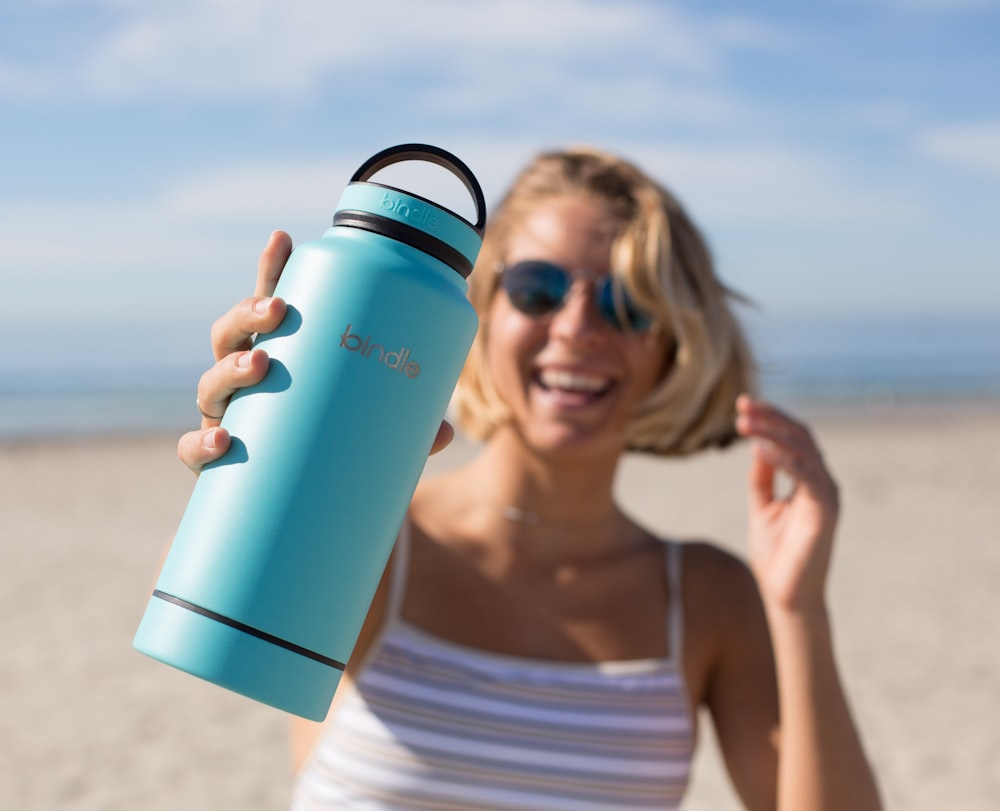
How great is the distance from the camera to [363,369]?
1205 millimetres

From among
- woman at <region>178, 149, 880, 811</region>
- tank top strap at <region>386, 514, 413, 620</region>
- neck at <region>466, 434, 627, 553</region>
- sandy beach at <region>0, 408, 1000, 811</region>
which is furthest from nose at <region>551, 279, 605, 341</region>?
sandy beach at <region>0, 408, 1000, 811</region>

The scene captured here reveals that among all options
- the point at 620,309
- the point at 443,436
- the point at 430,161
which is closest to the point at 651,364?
the point at 620,309

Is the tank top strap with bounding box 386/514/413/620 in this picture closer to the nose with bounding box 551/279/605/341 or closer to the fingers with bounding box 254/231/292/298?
the nose with bounding box 551/279/605/341

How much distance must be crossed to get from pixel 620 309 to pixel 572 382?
20cm

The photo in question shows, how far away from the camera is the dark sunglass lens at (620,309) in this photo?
2412 mm

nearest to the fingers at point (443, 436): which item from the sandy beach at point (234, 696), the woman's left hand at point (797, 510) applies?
the woman's left hand at point (797, 510)

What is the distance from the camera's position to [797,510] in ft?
7.16

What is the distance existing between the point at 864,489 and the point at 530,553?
458 inches

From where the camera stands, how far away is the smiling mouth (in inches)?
94.9

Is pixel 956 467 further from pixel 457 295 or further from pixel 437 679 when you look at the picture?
pixel 457 295

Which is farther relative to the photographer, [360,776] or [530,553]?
[530,553]

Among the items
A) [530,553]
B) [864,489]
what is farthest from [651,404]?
[864,489]

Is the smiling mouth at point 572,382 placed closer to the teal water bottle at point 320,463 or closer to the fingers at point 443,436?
the fingers at point 443,436

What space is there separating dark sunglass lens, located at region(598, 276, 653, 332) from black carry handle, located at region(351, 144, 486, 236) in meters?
1.13
